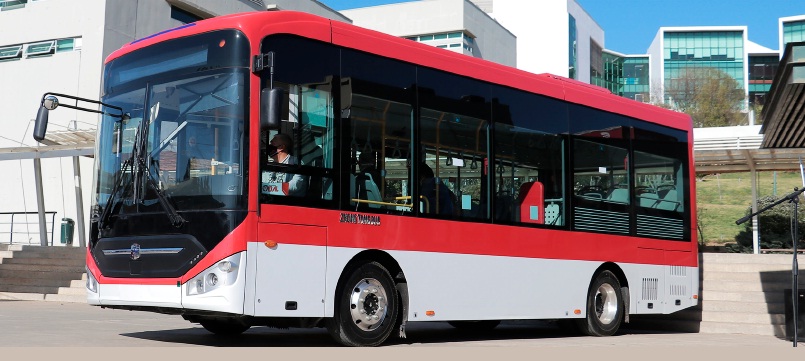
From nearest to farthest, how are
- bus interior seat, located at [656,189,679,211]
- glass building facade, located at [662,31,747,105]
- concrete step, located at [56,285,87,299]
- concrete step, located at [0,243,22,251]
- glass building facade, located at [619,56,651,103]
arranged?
bus interior seat, located at [656,189,679,211], concrete step, located at [56,285,87,299], concrete step, located at [0,243,22,251], glass building facade, located at [662,31,747,105], glass building facade, located at [619,56,651,103]

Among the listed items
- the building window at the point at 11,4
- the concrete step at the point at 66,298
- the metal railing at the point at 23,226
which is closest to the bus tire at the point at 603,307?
the concrete step at the point at 66,298

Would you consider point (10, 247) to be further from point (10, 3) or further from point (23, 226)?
point (10, 3)

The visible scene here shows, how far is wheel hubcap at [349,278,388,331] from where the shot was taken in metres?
10.2

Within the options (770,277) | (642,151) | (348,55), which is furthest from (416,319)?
(770,277)

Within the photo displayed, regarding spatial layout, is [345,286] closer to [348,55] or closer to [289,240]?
[289,240]

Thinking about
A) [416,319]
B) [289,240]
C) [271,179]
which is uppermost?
[271,179]

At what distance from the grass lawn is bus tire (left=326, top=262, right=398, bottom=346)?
3248 cm

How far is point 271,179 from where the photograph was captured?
9469 millimetres

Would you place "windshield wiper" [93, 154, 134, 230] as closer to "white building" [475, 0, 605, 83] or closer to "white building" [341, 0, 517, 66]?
"white building" [341, 0, 517, 66]

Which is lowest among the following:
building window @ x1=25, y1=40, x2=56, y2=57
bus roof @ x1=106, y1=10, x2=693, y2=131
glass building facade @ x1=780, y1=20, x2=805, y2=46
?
bus roof @ x1=106, y1=10, x2=693, y2=131

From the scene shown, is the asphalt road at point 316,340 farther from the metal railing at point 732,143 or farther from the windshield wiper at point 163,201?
the metal railing at point 732,143

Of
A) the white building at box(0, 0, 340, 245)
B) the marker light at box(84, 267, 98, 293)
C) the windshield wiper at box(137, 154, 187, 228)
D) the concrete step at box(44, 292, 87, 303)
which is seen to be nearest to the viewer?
the windshield wiper at box(137, 154, 187, 228)

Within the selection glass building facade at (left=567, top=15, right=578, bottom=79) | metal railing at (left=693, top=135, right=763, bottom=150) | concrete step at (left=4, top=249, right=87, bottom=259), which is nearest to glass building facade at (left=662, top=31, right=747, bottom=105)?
glass building facade at (left=567, top=15, right=578, bottom=79)

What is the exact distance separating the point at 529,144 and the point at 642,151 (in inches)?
124
